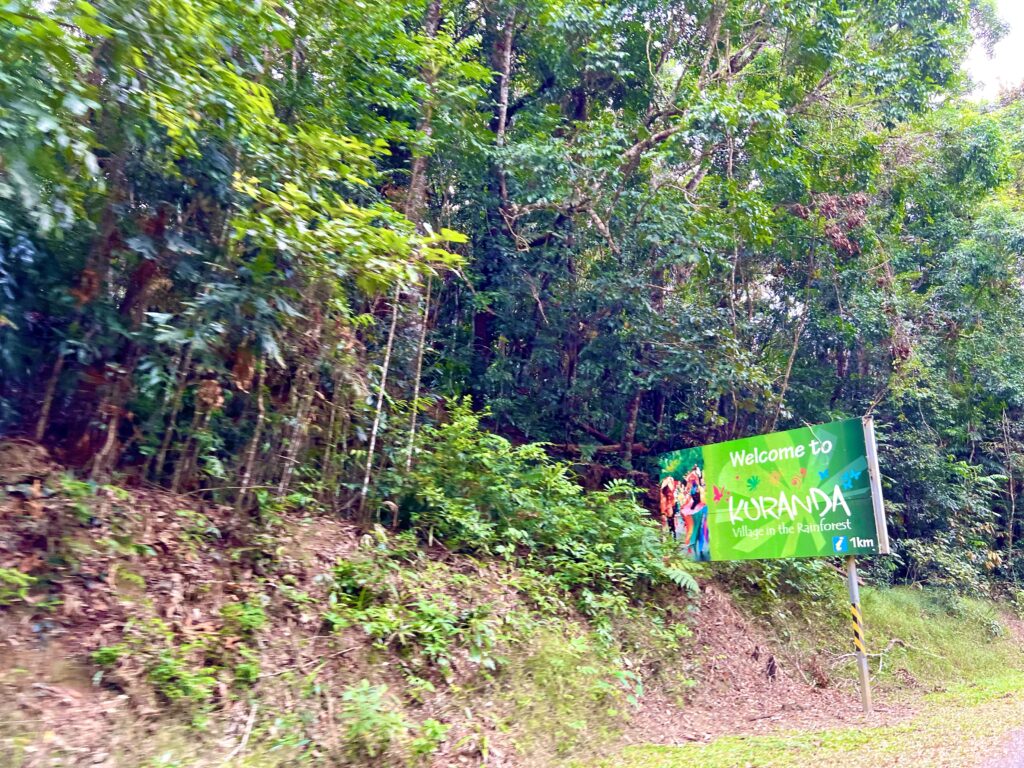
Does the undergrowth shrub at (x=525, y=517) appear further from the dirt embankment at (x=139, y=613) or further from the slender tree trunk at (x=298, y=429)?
the slender tree trunk at (x=298, y=429)

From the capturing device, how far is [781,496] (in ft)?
34.3

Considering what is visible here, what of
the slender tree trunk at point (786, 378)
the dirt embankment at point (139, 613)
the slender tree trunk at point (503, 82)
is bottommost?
the dirt embankment at point (139, 613)

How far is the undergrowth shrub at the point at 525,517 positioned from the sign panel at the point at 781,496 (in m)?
0.81

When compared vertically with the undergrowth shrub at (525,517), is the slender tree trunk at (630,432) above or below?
above

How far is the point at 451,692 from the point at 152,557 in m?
2.89

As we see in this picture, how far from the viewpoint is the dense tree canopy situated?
660cm

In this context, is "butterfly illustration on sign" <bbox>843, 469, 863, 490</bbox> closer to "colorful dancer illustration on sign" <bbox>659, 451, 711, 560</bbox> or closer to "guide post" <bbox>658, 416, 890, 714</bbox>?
"guide post" <bbox>658, 416, 890, 714</bbox>

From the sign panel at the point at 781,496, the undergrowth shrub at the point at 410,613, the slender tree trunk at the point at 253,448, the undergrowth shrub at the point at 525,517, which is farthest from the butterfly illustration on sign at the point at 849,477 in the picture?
the slender tree trunk at the point at 253,448

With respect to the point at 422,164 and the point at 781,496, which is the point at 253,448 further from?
the point at 781,496

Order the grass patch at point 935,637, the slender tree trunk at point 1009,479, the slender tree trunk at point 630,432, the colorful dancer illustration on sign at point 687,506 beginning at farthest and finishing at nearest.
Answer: the slender tree trunk at point 1009,479 < the slender tree trunk at point 630,432 < the grass patch at point 935,637 < the colorful dancer illustration on sign at point 687,506

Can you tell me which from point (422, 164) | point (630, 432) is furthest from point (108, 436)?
point (630, 432)

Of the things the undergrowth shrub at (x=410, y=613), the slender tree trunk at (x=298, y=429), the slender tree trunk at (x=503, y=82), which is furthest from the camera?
the slender tree trunk at (x=503, y=82)

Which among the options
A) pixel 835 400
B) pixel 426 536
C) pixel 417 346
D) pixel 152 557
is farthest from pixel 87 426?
pixel 835 400

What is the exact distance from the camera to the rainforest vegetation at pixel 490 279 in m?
6.48
